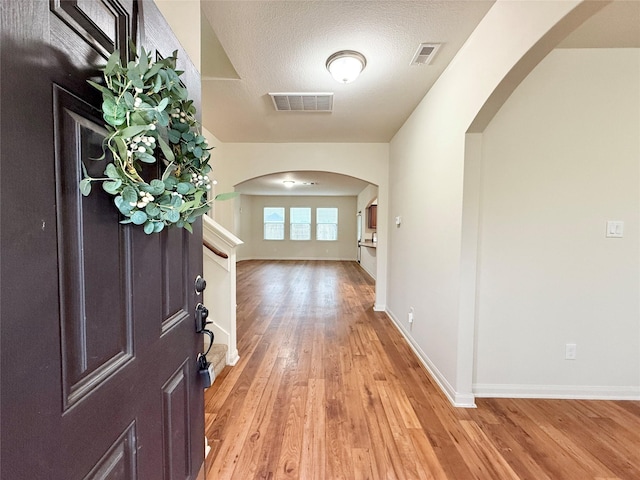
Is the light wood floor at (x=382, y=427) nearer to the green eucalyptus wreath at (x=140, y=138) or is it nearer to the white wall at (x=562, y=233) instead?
the white wall at (x=562, y=233)

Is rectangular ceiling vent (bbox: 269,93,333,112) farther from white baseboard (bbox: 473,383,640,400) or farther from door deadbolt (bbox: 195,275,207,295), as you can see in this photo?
white baseboard (bbox: 473,383,640,400)

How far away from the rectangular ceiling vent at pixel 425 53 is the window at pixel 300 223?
343 inches

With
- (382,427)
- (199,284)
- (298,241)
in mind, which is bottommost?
(382,427)

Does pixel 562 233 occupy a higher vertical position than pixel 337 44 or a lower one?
lower

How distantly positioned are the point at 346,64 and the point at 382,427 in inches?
99.1

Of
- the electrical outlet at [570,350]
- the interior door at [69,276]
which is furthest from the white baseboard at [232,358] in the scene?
the electrical outlet at [570,350]

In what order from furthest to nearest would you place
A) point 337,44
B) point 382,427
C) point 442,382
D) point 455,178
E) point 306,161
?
1. point 306,161
2. point 442,382
3. point 455,178
4. point 337,44
5. point 382,427

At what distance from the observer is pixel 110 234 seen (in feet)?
2.10

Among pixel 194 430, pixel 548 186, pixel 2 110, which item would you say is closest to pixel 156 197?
pixel 2 110

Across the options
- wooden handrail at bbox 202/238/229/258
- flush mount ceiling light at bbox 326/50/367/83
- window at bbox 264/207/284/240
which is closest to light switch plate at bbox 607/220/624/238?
flush mount ceiling light at bbox 326/50/367/83

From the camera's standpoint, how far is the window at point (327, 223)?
A: 35.2 feet

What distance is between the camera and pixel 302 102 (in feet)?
9.14

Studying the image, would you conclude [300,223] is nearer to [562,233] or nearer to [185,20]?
[562,233]

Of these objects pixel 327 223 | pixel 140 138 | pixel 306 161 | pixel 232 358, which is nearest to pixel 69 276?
pixel 140 138
